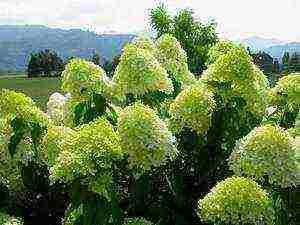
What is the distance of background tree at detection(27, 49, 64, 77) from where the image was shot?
106 metres

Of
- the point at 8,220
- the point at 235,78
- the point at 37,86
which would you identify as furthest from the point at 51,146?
the point at 37,86

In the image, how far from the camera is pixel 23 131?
3.26 meters

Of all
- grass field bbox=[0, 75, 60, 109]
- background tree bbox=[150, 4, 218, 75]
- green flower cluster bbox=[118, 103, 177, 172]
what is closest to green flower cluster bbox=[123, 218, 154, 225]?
green flower cluster bbox=[118, 103, 177, 172]

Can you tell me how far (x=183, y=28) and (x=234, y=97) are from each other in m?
5.82

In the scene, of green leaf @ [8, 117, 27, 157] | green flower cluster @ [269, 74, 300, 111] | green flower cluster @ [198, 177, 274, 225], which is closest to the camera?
green flower cluster @ [198, 177, 274, 225]

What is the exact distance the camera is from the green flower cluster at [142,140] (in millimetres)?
2836

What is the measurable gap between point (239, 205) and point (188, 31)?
6.61 meters

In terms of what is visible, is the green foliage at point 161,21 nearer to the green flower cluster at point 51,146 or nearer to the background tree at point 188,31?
the background tree at point 188,31

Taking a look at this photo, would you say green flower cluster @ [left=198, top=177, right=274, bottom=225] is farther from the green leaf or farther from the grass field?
the grass field

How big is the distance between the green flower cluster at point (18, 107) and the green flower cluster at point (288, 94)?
4.75ft

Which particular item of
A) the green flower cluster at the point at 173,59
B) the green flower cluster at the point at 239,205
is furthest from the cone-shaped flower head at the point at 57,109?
the green flower cluster at the point at 239,205

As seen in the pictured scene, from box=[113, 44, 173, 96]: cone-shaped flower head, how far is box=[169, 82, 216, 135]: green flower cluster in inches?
13.9

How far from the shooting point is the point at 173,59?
4367 millimetres

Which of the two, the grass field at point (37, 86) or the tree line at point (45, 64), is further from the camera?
the tree line at point (45, 64)
